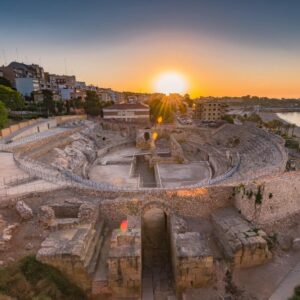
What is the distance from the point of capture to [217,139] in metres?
35.0

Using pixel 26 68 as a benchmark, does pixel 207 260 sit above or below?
below

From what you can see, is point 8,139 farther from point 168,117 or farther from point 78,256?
point 168,117

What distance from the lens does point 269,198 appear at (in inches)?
440

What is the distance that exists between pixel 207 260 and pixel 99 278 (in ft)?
13.6

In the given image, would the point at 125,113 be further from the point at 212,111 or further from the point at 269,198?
the point at 269,198

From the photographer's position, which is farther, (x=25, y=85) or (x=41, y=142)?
(x=25, y=85)

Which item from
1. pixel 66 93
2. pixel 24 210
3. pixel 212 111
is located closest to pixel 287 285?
pixel 24 210

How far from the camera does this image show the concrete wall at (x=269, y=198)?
35.8 ft

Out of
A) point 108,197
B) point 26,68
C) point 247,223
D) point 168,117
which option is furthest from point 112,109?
point 247,223

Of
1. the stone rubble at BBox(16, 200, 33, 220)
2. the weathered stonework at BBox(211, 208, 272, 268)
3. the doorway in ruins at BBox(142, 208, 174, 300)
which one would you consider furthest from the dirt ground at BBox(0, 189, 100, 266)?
the weathered stonework at BBox(211, 208, 272, 268)

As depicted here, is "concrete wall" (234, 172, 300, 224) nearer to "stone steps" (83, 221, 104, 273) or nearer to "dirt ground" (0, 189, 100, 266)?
"stone steps" (83, 221, 104, 273)

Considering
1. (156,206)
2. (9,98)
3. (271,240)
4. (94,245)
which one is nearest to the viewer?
(94,245)

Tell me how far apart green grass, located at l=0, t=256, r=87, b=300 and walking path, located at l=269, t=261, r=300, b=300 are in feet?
23.2

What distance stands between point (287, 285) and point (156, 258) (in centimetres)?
573
